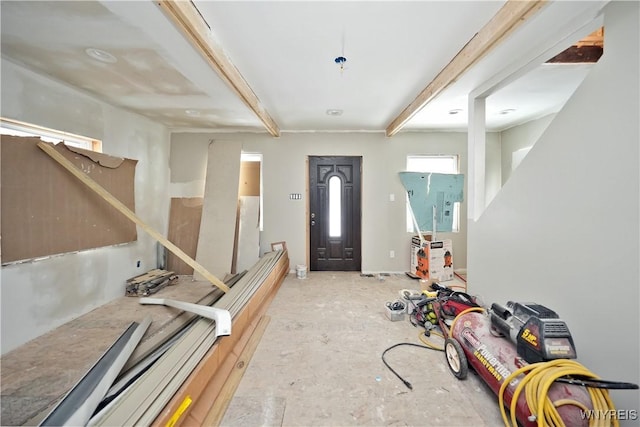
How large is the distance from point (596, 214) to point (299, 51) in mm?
2416

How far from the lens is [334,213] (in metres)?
4.87

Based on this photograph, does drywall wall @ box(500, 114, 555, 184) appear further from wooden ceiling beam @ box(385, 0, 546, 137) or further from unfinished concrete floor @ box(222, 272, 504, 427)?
unfinished concrete floor @ box(222, 272, 504, 427)

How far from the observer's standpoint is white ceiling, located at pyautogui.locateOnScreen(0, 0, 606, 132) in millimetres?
1710

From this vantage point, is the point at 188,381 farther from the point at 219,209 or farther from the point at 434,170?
the point at 434,170

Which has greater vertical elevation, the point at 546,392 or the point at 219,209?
→ the point at 219,209

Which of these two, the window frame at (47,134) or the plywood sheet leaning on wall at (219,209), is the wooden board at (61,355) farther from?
the window frame at (47,134)

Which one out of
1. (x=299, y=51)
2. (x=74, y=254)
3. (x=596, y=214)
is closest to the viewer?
(x=596, y=214)

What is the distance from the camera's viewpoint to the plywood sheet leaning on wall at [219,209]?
4086 mm

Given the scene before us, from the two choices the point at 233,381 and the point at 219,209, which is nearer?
the point at 233,381

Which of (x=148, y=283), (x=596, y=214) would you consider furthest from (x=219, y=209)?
(x=596, y=214)

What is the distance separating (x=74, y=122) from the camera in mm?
2955

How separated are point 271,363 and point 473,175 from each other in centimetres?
288

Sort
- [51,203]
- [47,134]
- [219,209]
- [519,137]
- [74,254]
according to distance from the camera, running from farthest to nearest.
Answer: [519,137], [219,209], [74,254], [47,134], [51,203]

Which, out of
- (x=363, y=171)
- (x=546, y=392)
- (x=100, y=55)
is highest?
(x=100, y=55)
